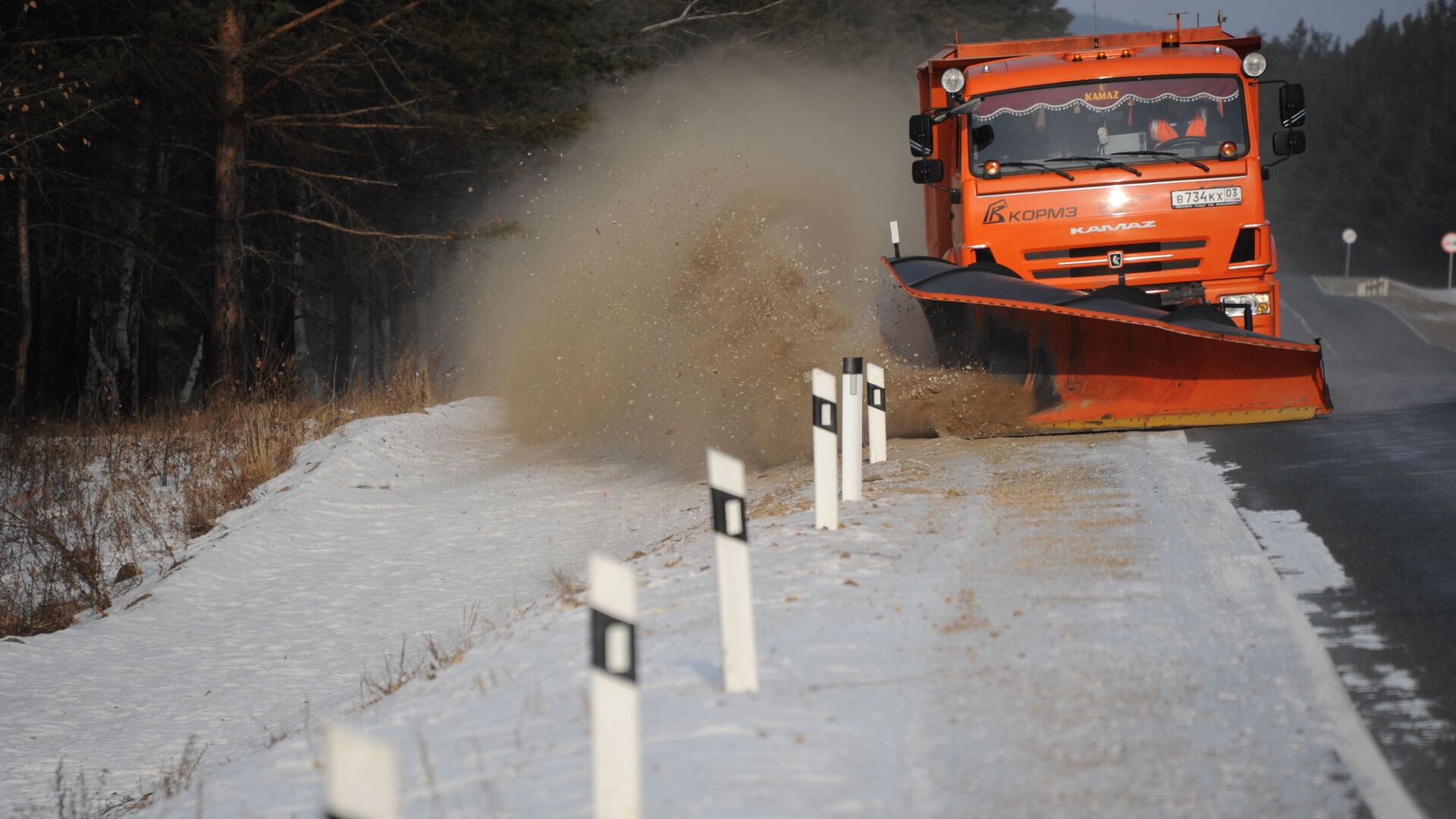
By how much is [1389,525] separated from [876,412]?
143 inches

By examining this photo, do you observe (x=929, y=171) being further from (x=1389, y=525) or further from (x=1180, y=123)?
(x=1389, y=525)

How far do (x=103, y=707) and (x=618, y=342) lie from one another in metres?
8.02

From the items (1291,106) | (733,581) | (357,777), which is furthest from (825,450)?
(1291,106)

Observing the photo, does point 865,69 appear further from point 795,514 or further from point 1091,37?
point 795,514

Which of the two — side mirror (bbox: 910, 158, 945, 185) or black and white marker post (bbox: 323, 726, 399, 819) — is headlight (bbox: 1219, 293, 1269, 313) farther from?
black and white marker post (bbox: 323, 726, 399, 819)

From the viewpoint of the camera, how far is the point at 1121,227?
11883mm

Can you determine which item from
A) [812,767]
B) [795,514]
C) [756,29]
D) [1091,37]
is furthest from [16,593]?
[756,29]

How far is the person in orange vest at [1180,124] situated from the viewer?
12.3m

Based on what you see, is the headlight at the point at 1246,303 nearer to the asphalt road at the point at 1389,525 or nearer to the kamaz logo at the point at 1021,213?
the asphalt road at the point at 1389,525

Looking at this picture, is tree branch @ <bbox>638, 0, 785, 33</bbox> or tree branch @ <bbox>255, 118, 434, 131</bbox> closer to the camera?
tree branch @ <bbox>255, 118, 434, 131</bbox>

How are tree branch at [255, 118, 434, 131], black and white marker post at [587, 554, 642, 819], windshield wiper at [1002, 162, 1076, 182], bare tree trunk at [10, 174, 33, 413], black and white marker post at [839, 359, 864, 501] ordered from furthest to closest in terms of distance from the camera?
bare tree trunk at [10, 174, 33, 413] → tree branch at [255, 118, 434, 131] → windshield wiper at [1002, 162, 1076, 182] → black and white marker post at [839, 359, 864, 501] → black and white marker post at [587, 554, 642, 819]

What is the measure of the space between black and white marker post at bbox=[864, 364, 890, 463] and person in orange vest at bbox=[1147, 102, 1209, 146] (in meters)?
3.82

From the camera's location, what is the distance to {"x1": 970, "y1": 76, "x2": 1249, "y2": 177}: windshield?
12250 millimetres

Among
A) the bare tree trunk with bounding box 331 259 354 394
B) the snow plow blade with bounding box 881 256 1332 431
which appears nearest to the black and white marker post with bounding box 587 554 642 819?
the snow plow blade with bounding box 881 256 1332 431
